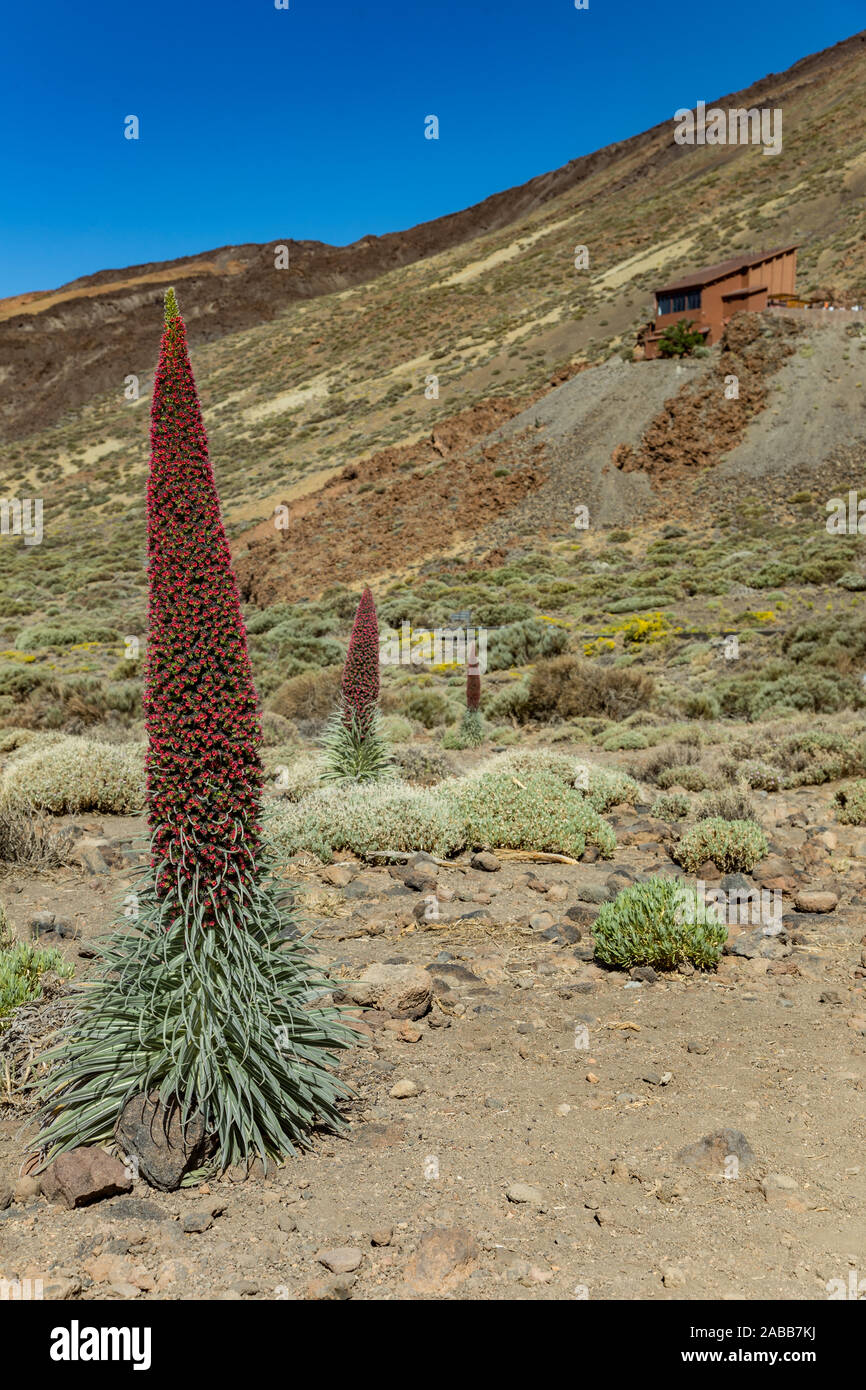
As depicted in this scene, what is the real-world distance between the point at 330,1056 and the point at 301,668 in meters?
14.9

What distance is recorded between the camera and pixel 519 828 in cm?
752

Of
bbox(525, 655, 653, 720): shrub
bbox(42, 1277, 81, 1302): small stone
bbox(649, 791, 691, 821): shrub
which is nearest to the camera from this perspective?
bbox(42, 1277, 81, 1302): small stone

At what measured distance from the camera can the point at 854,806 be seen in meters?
8.09

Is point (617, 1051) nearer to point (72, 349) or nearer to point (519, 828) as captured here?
point (519, 828)

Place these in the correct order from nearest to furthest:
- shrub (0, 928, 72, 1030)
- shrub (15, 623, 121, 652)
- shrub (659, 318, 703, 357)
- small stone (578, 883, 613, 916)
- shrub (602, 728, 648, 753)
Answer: shrub (0, 928, 72, 1030) → small stone (578, 883, 613, 916) → shrub (602, 728, 648, 753) → shrub (15, 623, 121, 652) → shrub (659, 318, 703, 357)

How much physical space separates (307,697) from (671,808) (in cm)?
704

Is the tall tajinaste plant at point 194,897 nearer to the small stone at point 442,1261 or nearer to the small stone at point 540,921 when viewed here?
the small stone at point 442,1261

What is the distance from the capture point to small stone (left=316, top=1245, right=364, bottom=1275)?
285cm

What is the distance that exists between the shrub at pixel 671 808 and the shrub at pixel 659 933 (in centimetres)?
294

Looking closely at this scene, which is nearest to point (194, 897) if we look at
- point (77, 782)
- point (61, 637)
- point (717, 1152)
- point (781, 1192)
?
point (717, 1152)

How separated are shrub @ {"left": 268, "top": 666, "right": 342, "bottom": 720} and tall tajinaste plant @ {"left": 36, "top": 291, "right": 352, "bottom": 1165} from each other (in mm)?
10229

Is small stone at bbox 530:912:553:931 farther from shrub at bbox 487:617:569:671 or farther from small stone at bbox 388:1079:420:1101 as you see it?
shrub at bbox 487:617:569:671

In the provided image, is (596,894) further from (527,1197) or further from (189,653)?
(189,653)
